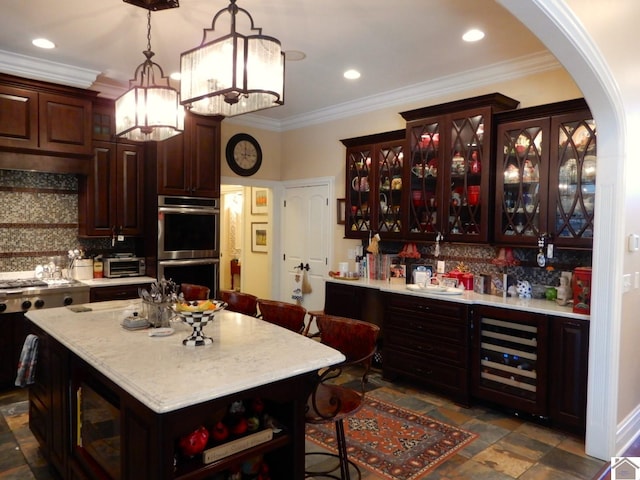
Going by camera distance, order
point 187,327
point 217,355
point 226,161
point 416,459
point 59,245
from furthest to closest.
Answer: point 226,161
point 59,245
point 416,459
point 187,327
point 217,355

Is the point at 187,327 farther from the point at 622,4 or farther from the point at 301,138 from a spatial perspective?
the point at 301,138

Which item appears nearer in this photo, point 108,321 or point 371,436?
point 108,321

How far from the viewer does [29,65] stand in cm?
407

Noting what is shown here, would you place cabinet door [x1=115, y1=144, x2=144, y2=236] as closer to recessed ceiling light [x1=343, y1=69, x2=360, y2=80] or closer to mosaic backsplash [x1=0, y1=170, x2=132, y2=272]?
mosaic backsplash [x1=0, y1=170, x2=132, y2=272]

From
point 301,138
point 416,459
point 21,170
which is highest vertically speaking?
point 301,138

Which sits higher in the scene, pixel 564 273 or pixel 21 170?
pixel 21 170

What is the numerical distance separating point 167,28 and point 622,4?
2934 millimetres

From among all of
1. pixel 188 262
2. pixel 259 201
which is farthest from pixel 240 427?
pixel 259 201

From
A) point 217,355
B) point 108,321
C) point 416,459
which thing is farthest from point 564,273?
point 108,321

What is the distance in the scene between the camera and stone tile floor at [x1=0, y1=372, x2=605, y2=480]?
279 centimetres

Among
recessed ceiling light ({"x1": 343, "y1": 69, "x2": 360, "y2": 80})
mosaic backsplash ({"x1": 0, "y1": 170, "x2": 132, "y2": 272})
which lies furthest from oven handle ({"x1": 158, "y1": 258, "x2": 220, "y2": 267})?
recessed ceiling light ({"x1": 343, "y1": 69, "x2": 360, "y2": 80})

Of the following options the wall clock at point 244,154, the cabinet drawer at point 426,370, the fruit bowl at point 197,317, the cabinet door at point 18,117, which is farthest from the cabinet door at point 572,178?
the cabinet door at point 18,117

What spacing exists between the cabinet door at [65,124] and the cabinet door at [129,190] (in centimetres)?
43

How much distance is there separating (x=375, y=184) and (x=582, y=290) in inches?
89.6
